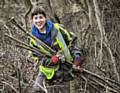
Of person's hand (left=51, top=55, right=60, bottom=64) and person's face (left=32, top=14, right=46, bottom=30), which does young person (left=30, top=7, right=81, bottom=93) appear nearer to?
person's face (left=32, top=14, right=46, bottom=30)

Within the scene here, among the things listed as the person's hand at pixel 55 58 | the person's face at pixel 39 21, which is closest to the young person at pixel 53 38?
the person's face at pixel 39 21

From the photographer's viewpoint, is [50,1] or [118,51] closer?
[118,51]

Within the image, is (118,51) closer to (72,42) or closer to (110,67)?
(110,67)

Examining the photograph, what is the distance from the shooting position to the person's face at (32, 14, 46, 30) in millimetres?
5082

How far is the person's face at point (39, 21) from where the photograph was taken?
5082 millimetres

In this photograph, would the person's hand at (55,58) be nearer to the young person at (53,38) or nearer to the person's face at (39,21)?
the young person at (53,38)

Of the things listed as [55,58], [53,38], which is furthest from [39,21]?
[55,58]

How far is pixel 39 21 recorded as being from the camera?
507 centimetres

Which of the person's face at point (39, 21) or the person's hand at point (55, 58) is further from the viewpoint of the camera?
the person's face at point (39, 21)

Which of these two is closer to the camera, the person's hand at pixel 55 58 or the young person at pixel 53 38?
the person's hand at pixel 55 58

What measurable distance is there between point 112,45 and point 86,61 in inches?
17.0

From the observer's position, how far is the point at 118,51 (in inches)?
247

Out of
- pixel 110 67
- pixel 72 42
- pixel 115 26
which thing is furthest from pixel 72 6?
pixel 72 42

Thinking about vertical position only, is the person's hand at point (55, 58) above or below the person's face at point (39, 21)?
below
